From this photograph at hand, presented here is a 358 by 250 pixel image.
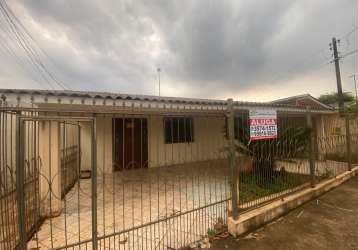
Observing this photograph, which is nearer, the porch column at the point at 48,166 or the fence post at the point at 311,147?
the porch column at the point at 48,166

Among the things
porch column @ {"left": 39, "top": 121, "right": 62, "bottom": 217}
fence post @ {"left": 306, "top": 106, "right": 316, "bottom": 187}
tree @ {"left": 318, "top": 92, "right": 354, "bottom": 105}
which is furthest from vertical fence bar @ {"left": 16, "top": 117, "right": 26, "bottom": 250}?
tree @ {"left": 318, "top": 92, "right": 354, "bottom": 105}

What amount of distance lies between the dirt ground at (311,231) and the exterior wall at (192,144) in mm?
4462

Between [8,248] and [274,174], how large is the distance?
447 cm

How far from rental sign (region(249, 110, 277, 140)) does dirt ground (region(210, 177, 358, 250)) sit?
1.56m

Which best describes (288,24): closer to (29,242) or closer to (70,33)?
(70,33)

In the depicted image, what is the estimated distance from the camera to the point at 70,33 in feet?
25.3

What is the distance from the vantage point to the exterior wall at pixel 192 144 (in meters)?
8.72

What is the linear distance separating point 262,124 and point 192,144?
608 centimetres

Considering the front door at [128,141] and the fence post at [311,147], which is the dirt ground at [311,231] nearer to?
the fence post at [311,147]

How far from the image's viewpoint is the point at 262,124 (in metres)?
3.65

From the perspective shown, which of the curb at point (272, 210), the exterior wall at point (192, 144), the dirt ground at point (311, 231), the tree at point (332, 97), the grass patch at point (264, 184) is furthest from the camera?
the tree at point (332, 97)

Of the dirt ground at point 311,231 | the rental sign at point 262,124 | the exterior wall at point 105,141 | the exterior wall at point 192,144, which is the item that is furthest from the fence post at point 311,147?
the exterior wall at point 105,141

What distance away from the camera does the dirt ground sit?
9.39 feet

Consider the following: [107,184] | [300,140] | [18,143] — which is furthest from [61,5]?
[300,140]
